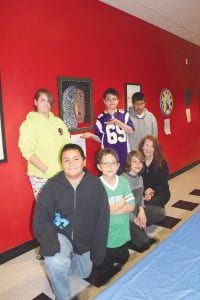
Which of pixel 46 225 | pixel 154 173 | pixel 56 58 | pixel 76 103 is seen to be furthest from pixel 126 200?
pixel 56 58

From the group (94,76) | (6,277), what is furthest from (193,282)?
(94,76)

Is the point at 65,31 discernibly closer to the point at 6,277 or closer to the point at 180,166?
the point at 6,277

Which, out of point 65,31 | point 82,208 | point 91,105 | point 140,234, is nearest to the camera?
point 82,208

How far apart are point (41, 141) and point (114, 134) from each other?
0.90 meters

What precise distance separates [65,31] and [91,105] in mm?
786

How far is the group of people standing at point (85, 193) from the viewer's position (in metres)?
1.65

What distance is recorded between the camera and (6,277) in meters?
2.08

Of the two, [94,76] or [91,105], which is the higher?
[94,76]

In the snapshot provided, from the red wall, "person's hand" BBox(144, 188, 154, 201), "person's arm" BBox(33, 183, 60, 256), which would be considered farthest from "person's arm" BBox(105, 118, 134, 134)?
"person's arm" BBox(33, 183, 60, 256)

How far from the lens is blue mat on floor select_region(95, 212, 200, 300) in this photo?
0.99m

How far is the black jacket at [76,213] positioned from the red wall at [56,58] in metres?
0.79

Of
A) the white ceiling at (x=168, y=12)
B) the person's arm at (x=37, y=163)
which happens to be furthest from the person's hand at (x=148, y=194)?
the white ceiling at (x=168, y=12)

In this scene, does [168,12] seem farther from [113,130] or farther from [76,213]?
[76,213]

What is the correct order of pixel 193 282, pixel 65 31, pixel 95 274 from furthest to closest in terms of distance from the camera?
pixel 65 31, pixel 95 274, pixel 193 282
